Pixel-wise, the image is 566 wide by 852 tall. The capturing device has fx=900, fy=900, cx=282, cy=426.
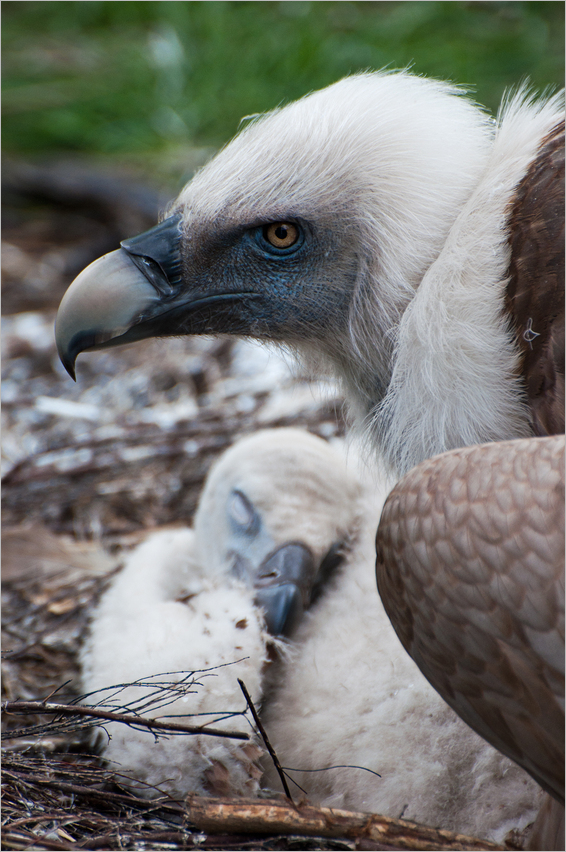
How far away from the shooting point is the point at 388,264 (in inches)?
84.8

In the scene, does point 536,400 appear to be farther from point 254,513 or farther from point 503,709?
point 254,513

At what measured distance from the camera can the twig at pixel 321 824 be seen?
165 cm

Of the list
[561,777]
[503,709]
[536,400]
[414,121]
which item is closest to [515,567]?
[503,709]

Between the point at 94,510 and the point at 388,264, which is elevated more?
the point at 388,264

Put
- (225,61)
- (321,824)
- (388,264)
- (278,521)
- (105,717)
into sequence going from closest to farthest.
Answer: (321,824)
(105,717)
(388,264)
(278,521)
(225,61)

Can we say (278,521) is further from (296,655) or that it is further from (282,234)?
(282,234)

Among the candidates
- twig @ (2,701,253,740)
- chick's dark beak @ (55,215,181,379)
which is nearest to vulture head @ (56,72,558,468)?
chick's dark beak @ (55,215,181,379)

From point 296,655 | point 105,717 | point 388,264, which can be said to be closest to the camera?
point 105,717

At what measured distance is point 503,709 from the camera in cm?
161

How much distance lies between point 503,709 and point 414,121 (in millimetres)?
1381

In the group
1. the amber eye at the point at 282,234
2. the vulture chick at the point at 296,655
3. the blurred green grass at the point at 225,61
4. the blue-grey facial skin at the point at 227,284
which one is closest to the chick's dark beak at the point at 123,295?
the blue-grey facial skin at the point at 227,284

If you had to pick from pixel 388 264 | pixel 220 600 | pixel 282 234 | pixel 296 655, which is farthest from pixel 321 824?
pixel 282 234

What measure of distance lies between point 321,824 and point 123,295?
1279mm

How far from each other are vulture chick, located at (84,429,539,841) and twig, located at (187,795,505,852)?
1.48 ft
